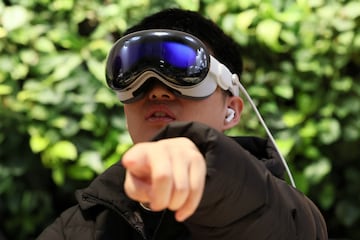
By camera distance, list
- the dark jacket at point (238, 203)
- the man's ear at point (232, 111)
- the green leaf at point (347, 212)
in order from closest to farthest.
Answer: the dark jacket at point (238, 203)
the man's ear at point (232, 111)
the green leaf at point (347, 212)

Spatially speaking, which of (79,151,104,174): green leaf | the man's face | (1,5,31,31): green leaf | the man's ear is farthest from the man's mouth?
(1,5,31,31): green leaf

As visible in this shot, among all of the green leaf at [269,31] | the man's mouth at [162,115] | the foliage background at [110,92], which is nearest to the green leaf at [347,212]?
the foliage background at [110,92]

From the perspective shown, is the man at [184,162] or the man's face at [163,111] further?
the man's face at [163,111]

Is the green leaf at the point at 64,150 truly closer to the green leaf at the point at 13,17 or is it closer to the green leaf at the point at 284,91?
the green leaf at the point at 13,17

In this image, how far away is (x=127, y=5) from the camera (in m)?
2.58

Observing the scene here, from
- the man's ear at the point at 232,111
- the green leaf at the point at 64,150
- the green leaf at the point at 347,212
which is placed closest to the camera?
the man's ear at the point at 232,111

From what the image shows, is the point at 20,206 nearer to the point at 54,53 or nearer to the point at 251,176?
the point at 54,53

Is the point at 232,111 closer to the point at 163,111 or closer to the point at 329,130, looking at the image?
the point at 163,111

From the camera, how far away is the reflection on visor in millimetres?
1252

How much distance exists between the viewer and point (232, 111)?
1.42m

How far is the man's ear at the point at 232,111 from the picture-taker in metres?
1.41

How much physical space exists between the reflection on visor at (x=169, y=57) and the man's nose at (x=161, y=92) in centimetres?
3

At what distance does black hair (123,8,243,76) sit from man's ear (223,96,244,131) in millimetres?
73

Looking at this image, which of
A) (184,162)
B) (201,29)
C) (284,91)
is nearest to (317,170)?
(284,91)
